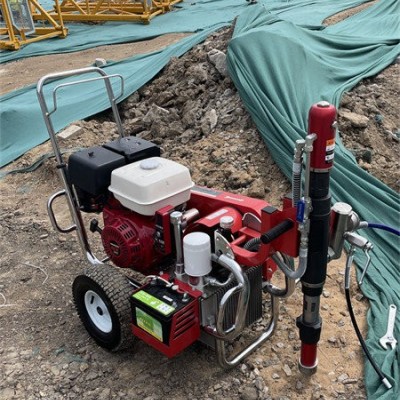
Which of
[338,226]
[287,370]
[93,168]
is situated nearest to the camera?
[338,226]

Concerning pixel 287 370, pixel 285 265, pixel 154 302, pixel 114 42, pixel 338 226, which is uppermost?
pixel 338 226

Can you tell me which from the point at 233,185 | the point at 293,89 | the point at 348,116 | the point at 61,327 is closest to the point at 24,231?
the point at 61,327

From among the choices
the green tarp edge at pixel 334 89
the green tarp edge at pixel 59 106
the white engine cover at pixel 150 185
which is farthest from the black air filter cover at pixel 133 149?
the green tarp edge at pixel 59 106

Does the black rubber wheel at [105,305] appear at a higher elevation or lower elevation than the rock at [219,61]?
lower

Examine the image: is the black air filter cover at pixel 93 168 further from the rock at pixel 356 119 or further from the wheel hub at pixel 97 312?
the rock at pixel 356 119

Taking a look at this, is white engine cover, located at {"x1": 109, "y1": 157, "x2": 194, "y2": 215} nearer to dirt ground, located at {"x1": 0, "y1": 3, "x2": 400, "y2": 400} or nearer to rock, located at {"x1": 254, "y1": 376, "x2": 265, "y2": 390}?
dirt ground, located at {"x1": 0, "y1": 3, "x2": 400, "y2": 400}

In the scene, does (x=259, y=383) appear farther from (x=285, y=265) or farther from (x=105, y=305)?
(x=105, y=305)

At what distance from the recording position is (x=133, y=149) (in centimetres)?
293

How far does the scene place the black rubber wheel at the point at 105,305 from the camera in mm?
2574

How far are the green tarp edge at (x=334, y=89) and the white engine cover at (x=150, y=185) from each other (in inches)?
53.7

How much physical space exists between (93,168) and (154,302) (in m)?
0.87

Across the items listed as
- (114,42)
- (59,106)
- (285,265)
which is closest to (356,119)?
(285,265)

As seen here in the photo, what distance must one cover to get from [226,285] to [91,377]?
3.14ft

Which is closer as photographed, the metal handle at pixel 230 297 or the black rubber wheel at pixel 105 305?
the metal handle at pixel 230 297
